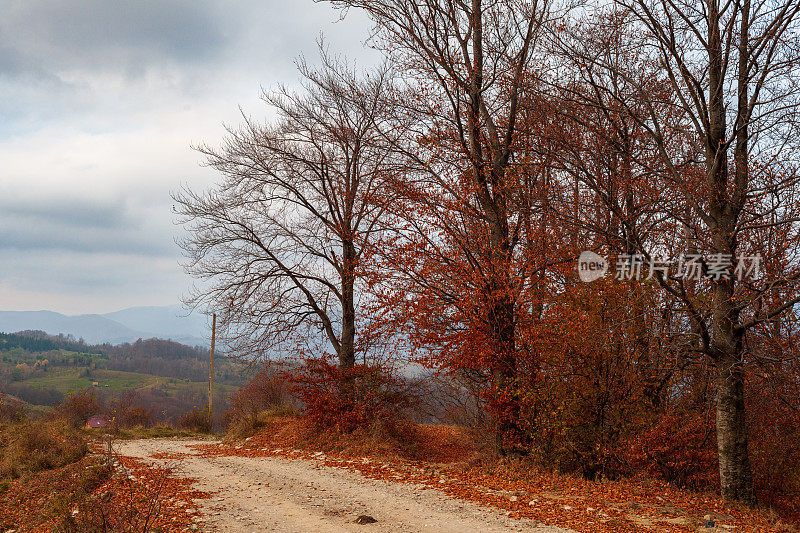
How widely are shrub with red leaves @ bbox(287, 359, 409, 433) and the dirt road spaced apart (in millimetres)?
3134

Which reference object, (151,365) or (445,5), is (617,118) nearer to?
(445,5)

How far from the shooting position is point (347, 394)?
1534cm

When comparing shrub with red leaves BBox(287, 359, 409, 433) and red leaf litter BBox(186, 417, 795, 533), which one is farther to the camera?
shrub with red leaves BBox(287, 359, 409, 433)

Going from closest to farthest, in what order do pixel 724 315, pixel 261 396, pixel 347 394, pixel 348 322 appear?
pixel 724 315 → pixel 347 394 → pixel 348 322 → pixel 261 396

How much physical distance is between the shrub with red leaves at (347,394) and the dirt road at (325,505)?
313 cm

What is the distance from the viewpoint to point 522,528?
6711 mm

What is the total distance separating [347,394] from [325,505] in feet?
23.5

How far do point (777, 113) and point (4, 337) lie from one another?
186092 mm

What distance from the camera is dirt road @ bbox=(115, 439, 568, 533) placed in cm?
691

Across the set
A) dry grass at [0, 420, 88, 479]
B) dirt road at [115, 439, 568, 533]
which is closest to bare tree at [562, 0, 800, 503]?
dirt road at [115, 439, 568, 533]

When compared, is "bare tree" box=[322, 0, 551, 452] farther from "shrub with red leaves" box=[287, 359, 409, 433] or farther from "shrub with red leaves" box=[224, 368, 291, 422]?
"shrub with red leaves" box=[224, 368, 291, 422]

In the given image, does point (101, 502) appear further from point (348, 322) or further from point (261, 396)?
point (261, 396)

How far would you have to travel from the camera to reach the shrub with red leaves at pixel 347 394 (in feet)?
48.9

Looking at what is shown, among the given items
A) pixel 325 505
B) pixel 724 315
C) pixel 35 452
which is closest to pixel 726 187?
pixel 724 315
